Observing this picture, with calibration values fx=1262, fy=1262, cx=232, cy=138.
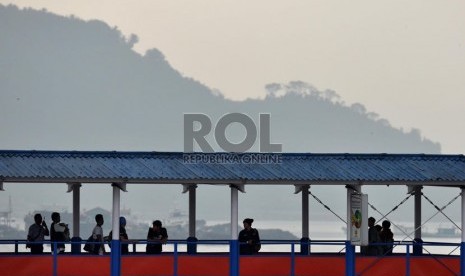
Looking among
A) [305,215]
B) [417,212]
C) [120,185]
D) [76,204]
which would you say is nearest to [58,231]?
[76,204]

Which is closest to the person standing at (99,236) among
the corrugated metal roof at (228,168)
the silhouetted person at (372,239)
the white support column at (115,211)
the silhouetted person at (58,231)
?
the white support column at (115,211)

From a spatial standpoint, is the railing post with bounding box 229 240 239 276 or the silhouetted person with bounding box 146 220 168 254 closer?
the railing post with bounding box 229 240 239 276

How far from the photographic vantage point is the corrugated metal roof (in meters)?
34.4

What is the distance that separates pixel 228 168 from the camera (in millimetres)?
35375

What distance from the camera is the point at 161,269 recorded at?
35500 millimetres

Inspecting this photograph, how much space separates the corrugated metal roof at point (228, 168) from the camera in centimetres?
3444

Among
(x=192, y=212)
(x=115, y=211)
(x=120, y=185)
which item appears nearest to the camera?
(x=115, y=211)

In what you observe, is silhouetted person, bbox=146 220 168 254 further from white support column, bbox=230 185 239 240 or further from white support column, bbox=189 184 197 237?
white support column, bbox=230 185 239 240

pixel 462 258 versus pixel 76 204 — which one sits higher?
pixel 76 204

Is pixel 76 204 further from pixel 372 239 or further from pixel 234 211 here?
pixel 372 239

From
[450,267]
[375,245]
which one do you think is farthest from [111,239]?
[450,267]

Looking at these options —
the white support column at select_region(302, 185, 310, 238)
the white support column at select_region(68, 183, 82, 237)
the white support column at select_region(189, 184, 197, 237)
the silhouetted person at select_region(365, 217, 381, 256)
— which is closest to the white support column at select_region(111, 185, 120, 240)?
the white support column at select_region(68, 183, 82, 237)

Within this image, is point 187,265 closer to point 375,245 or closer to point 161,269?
point 161,269

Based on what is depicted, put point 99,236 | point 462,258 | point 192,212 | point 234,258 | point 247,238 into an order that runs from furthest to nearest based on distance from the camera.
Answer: point 192,212
point 247,238
point 99,236
point 462,258
point 234,258
